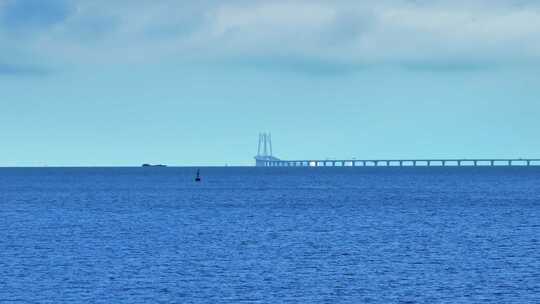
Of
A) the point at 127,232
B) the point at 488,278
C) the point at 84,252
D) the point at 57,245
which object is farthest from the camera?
the point at 127,232

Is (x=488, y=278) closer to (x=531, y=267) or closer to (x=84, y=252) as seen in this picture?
(x=531, y=267)

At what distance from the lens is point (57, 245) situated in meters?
71.4

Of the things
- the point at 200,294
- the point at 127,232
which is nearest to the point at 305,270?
the point at 200,294

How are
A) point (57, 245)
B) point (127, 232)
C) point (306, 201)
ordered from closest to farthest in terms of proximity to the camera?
1. point (57, 245)
2. point (127, 232)
3. point (306, 201)

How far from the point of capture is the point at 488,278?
177 feet

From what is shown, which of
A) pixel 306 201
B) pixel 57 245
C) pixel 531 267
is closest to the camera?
pixel 531 267

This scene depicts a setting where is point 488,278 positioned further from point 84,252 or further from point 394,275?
point 84,252

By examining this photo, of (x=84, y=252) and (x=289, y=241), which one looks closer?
(x=84, y=252)

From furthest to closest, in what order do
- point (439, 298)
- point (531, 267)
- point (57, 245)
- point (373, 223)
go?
1. point (373, 223)
2. point (57, 245)
3. point (531, 267)
4. point (439, 298)

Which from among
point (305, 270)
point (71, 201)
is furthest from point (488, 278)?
point (71, 201)

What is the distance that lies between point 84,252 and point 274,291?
20.6 meters

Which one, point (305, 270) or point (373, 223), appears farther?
point (373, 223)

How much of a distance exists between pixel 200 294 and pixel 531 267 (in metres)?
19.8

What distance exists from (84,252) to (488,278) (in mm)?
26228
